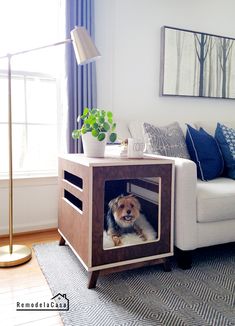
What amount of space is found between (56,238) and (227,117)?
200 cm

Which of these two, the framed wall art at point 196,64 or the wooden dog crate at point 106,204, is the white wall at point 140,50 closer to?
the framed wall art at point 196,64

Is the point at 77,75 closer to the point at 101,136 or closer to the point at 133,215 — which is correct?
the point at 101,136

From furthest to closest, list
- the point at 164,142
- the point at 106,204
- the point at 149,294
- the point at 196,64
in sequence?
the point at 196,64
the point at 164,142
the point at 106,204
the point at 149,294

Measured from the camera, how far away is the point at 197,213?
1.52m

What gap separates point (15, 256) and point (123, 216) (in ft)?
2.30

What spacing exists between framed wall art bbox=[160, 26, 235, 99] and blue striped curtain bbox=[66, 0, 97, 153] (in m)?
0.67

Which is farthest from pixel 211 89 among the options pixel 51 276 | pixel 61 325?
pixel 61 325

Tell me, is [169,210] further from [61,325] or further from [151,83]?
[151,83]

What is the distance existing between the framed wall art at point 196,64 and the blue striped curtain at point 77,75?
67 centimetres

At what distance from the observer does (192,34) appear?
8.11ft

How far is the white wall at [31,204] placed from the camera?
208 centimetres

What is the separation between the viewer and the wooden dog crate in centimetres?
130

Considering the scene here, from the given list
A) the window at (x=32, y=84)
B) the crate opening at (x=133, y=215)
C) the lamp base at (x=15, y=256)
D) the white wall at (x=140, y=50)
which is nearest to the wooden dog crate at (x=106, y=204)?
the crate opening at (x=133, y=215)

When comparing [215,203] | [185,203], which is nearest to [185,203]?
[185,203]
